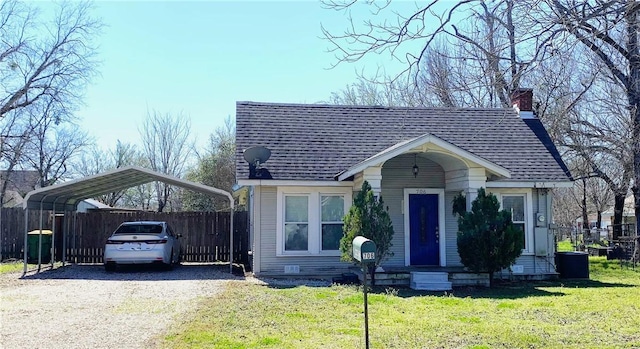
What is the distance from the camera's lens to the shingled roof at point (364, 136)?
15219 millimetres

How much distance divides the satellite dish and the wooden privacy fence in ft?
16.5

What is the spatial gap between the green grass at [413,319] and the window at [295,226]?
7.47 feet

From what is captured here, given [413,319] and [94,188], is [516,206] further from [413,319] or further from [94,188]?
[94,188]

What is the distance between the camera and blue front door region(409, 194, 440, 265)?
15.2m

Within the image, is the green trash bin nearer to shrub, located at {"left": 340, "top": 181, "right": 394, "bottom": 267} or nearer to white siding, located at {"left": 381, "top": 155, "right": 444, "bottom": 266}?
shrub, located at {"left": 340, "top": 181, "right": 394, "bottom": 267}

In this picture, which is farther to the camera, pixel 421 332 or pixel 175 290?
pixel 175 290

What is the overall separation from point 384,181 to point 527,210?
417 cm

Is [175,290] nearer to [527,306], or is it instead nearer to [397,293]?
[397,293]

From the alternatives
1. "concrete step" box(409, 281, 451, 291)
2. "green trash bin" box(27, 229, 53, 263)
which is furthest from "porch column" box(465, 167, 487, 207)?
"green trash bin" box(27, 229, 53, 263)

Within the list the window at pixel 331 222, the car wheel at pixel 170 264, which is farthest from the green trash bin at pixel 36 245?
the window at pixel 331 222

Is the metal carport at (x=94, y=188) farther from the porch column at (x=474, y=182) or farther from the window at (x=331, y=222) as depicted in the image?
the porch column at (x=474, y=182)

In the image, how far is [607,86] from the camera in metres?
20.3

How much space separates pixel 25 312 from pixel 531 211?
12615 millimetres

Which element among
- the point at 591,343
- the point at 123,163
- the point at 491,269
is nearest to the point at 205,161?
the point at 123,163
